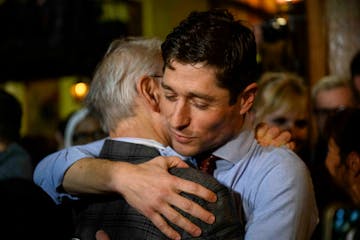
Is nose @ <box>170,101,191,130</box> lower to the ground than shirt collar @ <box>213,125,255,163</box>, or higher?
higher

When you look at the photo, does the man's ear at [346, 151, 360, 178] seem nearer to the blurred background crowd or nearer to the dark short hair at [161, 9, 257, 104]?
the blurred background crowd

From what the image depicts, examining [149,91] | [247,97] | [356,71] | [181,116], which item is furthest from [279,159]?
[356,71]

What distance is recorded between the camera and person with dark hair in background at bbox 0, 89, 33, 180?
360cm

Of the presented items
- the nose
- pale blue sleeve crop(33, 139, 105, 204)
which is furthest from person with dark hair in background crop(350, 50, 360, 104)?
the nose

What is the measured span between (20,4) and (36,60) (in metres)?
1.58

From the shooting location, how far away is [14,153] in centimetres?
365

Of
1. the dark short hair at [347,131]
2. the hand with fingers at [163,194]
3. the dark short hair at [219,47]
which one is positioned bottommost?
the dark short hair at [347,131]

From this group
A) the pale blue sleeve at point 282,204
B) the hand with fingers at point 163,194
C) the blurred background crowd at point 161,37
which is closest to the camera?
the hand with fingers at point 163,194

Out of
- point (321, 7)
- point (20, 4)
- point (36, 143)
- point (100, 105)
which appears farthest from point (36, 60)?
point (100, 105)

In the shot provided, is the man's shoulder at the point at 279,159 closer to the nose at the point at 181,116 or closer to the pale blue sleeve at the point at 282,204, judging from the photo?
the pale blue sleeve at the point at 282,204

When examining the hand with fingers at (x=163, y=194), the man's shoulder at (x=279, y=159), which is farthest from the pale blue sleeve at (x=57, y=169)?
the man's shoulder at (x=279, y=159)

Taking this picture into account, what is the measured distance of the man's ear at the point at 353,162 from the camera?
9.58 ft

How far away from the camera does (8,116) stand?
374 cm

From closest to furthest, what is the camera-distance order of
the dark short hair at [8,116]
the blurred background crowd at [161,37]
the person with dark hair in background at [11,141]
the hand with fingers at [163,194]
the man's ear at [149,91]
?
1. the hand with fingers at [163,194]
2. the man's ear at [149,91]
3. the person with dark hair in background at [11,141]
4. the dark short hair at [8,116]
5. the blurred background crowd at [161,37]
